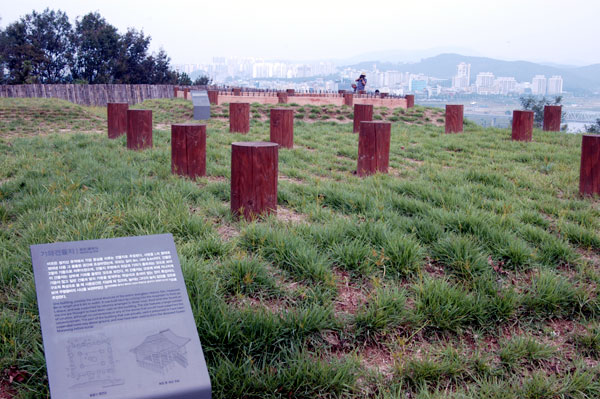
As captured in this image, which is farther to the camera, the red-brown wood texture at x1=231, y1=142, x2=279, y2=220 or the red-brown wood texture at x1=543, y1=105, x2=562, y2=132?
the red-brown wood texture at x1=543, y1=105, x2=562, y2=132

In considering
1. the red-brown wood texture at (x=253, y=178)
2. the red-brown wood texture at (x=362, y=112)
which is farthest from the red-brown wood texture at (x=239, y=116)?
the red-brown wood texture at (x=253, y=178)

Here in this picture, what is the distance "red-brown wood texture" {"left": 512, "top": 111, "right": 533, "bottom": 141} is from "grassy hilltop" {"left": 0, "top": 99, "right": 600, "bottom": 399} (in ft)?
14.8

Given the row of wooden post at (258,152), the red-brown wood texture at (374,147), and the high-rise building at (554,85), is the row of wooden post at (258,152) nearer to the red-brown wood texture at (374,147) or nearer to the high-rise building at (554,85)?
the red-brown wood texture at (374,147)

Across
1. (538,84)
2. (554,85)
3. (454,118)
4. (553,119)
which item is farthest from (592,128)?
(538,84)

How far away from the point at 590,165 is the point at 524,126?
5.06 m

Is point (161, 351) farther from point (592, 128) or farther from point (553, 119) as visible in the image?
point (592, 128)

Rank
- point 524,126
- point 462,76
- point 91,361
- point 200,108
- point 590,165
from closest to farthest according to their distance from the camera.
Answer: point 91,361 → point 590,165 → point 524,126 → point 200,108 → point 462,76

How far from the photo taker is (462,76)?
7425 cm

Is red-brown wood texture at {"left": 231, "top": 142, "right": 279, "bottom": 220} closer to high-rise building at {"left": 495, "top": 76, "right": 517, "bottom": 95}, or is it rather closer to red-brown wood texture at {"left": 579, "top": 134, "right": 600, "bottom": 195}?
red-brown wood texture at {"left": 579, "top": 134, "right": 600, "bottom": 195}

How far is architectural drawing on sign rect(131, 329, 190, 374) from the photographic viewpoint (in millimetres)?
2213

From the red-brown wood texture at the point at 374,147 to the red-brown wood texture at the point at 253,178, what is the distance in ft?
8.35

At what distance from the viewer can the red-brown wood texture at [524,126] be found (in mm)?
10711

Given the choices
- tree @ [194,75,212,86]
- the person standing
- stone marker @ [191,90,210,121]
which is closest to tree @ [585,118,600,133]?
the person standing

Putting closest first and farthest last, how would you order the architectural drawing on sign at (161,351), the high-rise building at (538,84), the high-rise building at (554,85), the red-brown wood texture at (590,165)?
1. the architectural drawing on sign at (161,351)
2. the red-brown wood texture at (590,165)
3. the high-rise building at (554,85)
4. the high-rise building at (538,84)
